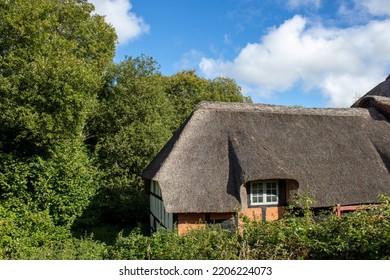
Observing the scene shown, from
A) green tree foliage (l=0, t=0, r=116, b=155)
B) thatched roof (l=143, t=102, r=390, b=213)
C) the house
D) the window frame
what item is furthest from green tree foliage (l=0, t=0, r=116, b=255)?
the window frame

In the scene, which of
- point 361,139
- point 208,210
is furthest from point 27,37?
point 361,139

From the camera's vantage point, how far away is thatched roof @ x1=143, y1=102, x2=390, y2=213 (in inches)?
410

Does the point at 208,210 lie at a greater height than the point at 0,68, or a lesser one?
lesser

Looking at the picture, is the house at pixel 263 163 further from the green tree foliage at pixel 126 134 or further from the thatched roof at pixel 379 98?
the green tree foliage at pixel 126 134

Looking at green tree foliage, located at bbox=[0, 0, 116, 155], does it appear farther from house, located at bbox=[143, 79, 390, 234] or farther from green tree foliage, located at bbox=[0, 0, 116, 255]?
house, located at bbox=[143, 79, 390, 234]

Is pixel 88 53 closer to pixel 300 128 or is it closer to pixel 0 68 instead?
pixel 0 68

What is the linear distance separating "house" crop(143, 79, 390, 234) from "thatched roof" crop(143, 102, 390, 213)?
0.10 feet

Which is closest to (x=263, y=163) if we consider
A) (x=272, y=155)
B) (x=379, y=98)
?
(x=272, y=155)

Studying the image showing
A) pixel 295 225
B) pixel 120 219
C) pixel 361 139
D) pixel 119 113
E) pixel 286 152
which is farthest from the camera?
pixel 119 113

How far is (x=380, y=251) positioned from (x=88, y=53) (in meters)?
17.8

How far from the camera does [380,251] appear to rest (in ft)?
17.6

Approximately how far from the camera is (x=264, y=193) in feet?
36.2

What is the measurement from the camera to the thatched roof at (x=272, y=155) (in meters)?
10.4

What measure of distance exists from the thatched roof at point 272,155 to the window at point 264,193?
25.6 inches
